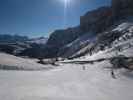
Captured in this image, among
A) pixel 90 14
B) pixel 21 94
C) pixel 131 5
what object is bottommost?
pixel 21 94

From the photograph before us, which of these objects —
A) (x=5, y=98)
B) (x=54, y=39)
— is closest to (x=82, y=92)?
(x=5, y=98)

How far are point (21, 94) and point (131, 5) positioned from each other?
279 ft

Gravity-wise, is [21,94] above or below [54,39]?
below

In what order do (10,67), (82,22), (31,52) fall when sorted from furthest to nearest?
1. (31,52)
2. (82,22)
3. (10,67)

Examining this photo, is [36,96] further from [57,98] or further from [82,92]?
[82,92]

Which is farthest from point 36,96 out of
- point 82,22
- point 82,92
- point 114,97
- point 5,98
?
point 82,22

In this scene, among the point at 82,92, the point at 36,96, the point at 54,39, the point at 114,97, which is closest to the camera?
the point at 36,96

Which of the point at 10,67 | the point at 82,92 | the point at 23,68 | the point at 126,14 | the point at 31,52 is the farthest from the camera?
the point at 31,52

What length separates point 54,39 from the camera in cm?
17150

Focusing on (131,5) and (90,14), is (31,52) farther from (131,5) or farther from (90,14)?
(131,5)

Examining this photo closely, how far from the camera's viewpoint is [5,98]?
4293mm

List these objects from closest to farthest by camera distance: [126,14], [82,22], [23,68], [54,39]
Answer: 1. [23,68]
2. [126,14]
3. [82,22]
4. [54,39]

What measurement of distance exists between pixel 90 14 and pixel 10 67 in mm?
121700

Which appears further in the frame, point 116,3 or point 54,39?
point 54,39
